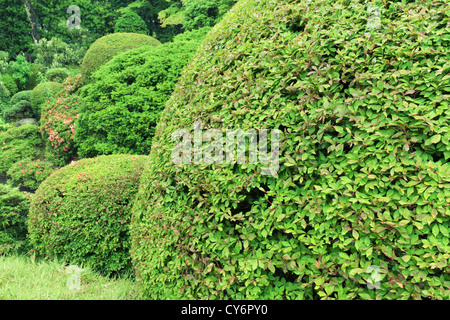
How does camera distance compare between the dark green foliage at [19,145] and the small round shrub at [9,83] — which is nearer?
the dark green foliage at [19,145]

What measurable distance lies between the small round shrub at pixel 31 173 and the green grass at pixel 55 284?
6916 millimetres

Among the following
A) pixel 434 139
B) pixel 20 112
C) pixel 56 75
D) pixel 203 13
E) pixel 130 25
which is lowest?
pixel 20 112

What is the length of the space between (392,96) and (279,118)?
67cm

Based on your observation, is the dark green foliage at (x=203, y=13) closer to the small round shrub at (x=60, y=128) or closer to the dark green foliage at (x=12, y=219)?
the small round shrub at (x=60, y=128)

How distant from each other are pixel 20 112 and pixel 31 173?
7043 mm

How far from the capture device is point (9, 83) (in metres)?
20.6

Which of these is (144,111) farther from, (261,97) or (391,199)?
(391,199)

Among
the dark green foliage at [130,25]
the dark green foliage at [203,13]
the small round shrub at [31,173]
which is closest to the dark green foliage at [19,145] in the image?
the small round shrub at [31,173]

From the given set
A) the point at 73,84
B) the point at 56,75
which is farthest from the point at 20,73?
the point at 73,84

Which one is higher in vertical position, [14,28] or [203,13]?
[14,28]

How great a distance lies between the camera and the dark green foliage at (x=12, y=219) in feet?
19.5

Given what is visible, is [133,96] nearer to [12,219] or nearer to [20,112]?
[12,219]

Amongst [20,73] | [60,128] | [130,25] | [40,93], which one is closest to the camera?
[60,128]

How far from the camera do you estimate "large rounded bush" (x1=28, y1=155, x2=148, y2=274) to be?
15.4 ft
